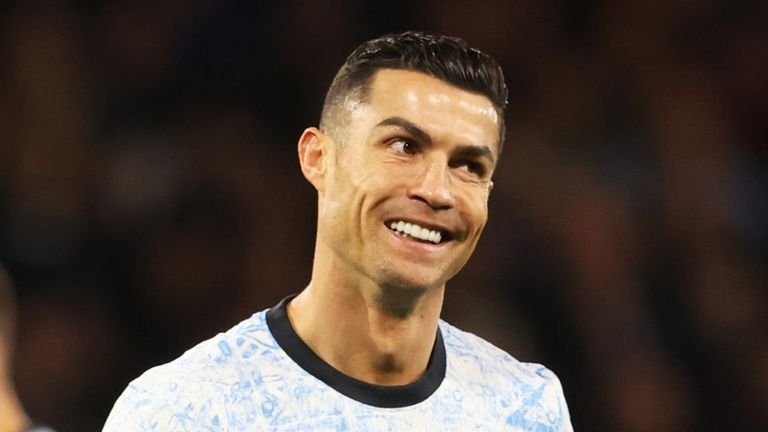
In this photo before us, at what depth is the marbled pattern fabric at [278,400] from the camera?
196cm

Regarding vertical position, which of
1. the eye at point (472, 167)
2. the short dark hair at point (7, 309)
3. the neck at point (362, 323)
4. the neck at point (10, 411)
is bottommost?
the neck at point (10, 411)

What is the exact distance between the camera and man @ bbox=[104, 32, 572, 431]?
6.65ft

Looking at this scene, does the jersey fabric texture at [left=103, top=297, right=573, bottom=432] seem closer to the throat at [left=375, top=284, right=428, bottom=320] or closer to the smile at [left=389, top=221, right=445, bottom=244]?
the throat at [left=375, top=284, right=428, bottom=320]

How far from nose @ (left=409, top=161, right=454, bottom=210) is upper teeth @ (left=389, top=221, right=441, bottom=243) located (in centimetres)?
4

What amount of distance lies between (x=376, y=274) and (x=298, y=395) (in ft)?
0.82

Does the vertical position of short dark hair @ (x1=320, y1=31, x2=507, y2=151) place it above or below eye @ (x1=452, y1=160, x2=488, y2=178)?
above

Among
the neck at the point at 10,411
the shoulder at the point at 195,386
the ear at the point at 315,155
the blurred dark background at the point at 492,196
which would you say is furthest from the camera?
the blurred dark background at the point at 492,196

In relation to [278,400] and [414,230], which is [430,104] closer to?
[414,230]

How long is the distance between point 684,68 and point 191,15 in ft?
5.33

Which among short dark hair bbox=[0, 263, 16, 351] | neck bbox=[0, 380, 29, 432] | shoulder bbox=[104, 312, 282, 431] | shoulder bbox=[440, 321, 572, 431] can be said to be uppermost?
shoulder bbox=[104, 312, 282, 431]

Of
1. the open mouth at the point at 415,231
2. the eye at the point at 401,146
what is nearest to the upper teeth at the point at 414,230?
the open mouth at the point at 415,231

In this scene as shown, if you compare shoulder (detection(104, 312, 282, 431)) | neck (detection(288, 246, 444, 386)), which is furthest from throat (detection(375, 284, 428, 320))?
shoulder (detection(104, 312, 282, 431))

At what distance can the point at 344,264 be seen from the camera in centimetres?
210

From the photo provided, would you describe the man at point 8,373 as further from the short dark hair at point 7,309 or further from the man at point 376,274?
the man at point 376,274
